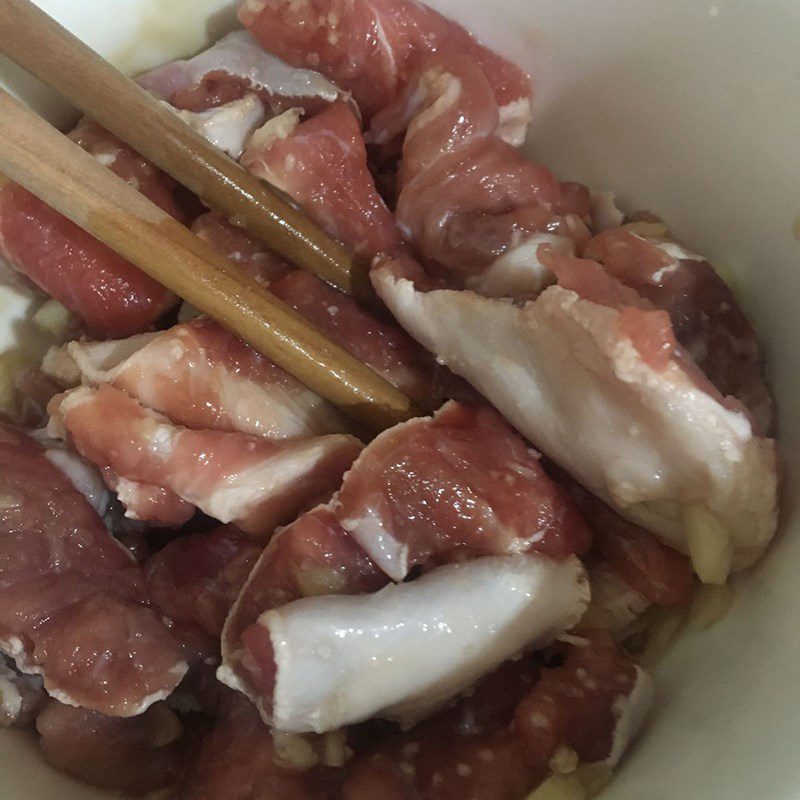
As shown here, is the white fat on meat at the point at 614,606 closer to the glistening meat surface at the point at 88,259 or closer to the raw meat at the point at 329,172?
the raw meat at the point at 329,172

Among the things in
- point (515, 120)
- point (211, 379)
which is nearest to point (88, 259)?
point (211, 379)

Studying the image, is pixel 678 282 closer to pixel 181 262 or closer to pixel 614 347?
pixel 614 347

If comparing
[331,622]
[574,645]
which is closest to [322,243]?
[331,622]

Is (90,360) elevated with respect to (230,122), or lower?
lower

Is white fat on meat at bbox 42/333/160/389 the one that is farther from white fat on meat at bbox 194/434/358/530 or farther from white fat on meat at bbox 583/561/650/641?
white fat on meat at bbox 583/561/650/641

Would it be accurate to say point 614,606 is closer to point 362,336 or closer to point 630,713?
point 630,713

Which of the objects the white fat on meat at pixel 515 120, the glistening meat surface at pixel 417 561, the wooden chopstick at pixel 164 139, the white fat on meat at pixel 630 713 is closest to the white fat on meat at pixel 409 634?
the glistening meat surface at pixel 417 561
